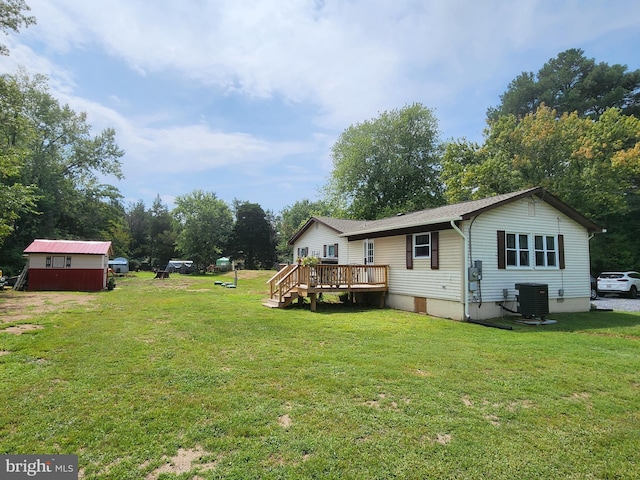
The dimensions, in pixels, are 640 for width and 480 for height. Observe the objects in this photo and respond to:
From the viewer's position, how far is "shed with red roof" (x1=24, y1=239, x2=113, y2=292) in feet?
60.0

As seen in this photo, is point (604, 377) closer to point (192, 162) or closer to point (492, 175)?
point (492, 175)

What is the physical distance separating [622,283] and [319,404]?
2043 cm

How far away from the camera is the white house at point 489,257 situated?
33.6 feet

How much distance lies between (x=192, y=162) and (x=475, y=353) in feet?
80.7

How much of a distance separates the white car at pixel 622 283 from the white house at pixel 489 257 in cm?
623

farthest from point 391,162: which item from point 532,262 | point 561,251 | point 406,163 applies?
point 532,262

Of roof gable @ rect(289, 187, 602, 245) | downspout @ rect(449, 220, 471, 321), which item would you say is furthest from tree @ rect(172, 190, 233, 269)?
downspout @ rect(449, 220, 471, 321)

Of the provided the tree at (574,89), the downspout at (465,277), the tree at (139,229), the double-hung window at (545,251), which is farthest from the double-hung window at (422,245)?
the tree at (139,229)

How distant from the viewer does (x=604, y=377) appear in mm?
4863

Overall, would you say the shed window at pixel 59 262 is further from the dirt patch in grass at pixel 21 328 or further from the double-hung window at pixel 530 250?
the double-hung window at pixel 530 250

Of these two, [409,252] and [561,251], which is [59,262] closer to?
[409,252]

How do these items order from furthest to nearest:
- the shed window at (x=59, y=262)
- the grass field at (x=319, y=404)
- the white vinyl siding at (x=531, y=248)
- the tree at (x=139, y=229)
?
1. the tree at (x=139, y=229)
2. the shed window at (x=59, y=262)
3. the white vinyl siding at (x=531, y=248)
4. the grass field at (x=319, y=404)

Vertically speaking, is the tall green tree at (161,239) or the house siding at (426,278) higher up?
the tall green tree at (161,239)

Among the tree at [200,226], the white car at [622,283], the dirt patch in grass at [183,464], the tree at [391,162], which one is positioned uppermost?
the tree at [391,162]
